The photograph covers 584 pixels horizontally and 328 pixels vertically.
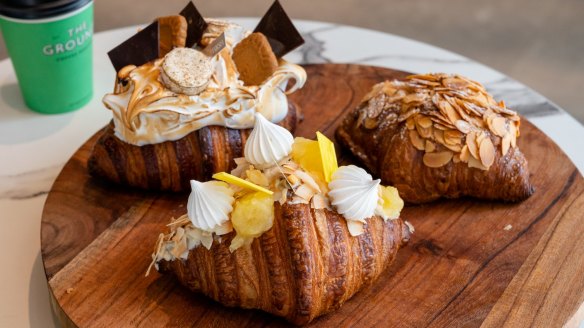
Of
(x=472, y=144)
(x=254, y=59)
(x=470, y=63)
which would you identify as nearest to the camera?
(x=472, y=144)

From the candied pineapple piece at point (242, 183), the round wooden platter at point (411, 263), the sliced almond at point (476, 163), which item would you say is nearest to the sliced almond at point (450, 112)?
the sliced almond at point (476, 163)

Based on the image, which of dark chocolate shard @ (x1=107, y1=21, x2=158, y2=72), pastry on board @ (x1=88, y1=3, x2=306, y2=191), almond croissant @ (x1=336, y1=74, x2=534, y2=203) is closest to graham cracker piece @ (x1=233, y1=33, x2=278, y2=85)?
pastry on board @ (x1=88, y1=3, x2=306, y2=191)

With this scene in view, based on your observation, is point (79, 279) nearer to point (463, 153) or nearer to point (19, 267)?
point (19, 267)

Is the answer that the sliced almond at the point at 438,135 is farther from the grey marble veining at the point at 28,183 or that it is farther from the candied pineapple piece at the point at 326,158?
the grey marble veining at the point at 28,183

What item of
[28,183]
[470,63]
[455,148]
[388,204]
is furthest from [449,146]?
[28,183]

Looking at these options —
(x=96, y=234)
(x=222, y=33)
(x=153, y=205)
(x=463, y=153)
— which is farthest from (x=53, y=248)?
(x=463, y=153)

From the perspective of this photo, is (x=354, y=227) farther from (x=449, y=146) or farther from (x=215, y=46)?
(x=215, y=46)

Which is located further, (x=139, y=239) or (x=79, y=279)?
(x=139, y=239)
